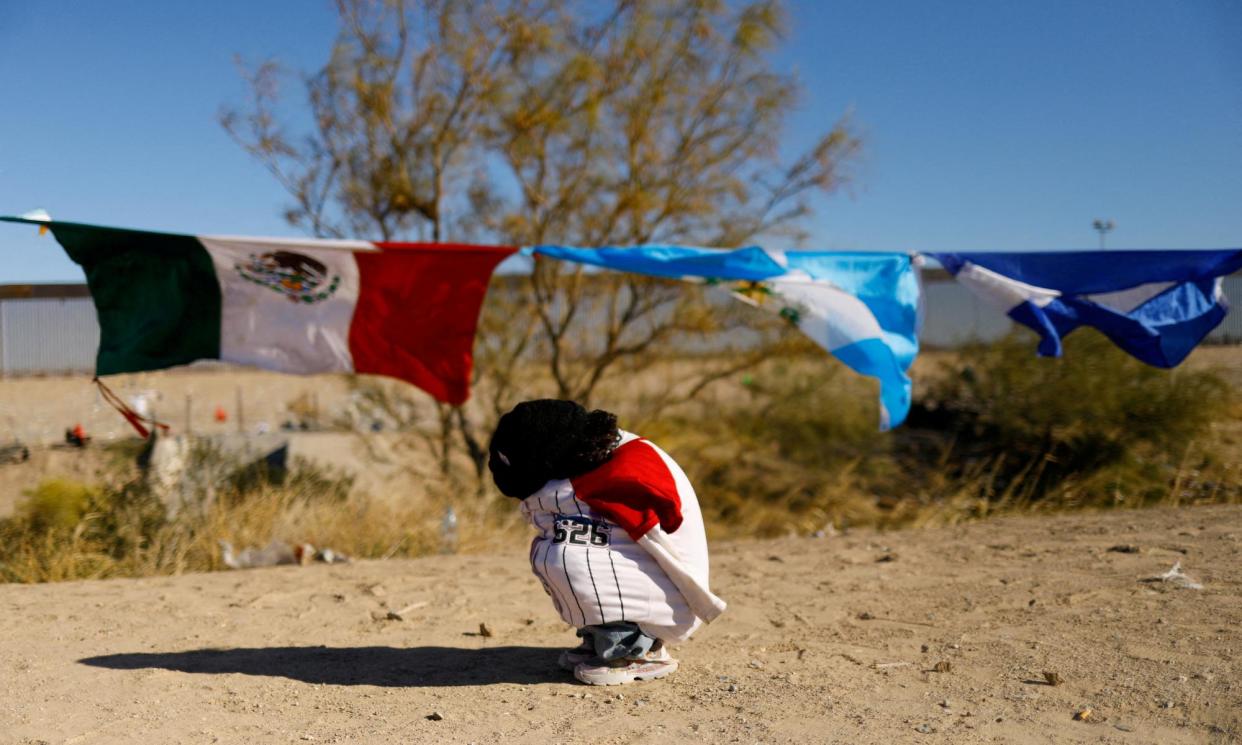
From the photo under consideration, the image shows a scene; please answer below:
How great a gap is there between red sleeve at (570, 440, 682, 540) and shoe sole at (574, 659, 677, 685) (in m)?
0.66

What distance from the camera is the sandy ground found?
3605 millimetres

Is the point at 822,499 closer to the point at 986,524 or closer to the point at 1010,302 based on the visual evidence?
the point at 986,524

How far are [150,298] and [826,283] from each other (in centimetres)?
433

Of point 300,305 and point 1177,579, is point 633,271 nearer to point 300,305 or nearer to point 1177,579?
point 300,305

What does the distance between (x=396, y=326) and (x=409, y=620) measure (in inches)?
80.9

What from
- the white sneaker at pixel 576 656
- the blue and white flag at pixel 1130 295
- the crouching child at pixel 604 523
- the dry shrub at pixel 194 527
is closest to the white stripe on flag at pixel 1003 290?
the blue and white flag at pixel 1130 295

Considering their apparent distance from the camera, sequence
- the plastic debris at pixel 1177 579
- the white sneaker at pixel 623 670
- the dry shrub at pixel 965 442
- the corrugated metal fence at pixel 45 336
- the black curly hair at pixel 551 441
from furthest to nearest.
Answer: the corrugated metal fence at pixel 45 336
the dry shrub at pixel 965 442
the plastic debris at pixel 1177 579
the white sneaker at pixel 623 670
the black curly hair at pixel 551 441

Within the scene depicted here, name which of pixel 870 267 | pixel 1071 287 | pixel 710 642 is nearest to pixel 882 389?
pixel 870 267

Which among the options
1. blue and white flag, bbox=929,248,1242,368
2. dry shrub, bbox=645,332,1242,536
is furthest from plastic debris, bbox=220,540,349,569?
dry shrub, bbox=645,332,1242,536

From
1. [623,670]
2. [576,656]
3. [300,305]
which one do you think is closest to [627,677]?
[623,670]

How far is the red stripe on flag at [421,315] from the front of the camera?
6613 millimetres

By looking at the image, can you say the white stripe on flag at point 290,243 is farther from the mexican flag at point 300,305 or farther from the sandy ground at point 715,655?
the sandy ground at point 715,655

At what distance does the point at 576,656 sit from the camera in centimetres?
425

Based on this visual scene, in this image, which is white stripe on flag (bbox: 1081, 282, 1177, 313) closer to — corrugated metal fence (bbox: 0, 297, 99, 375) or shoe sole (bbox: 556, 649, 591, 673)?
shoe sole (bbox: 556, 649, 591, 673)
